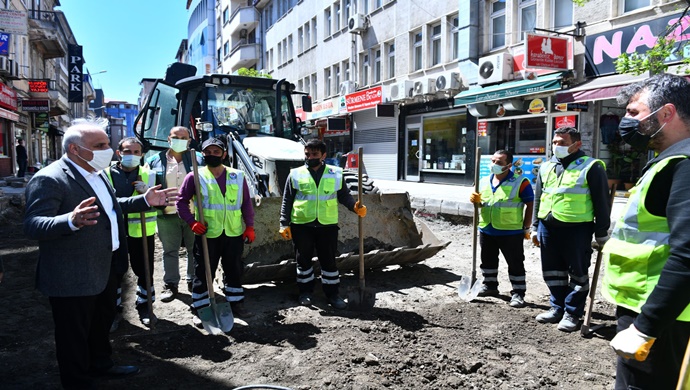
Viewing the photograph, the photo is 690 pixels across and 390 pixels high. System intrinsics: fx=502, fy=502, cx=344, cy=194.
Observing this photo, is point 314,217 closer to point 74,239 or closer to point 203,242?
point 203,242

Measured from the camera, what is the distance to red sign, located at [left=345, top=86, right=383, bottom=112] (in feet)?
68.3

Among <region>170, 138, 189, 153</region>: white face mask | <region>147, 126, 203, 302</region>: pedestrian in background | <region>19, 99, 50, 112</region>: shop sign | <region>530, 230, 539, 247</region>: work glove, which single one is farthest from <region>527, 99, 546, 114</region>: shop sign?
<region>19, 99, 50, 112</region>: shop sign

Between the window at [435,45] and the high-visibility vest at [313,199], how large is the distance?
14.8 metres

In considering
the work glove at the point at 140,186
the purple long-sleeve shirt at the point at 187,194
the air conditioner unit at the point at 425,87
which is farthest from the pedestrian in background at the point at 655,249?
the air conditioner unit at the point at 425,87

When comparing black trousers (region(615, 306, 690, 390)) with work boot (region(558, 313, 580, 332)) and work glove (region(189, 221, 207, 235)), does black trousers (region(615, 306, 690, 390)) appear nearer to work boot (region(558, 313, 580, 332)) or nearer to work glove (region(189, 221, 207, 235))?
work boot (region(558, 313, 580, 332))

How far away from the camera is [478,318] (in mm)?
4707

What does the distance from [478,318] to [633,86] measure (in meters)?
2.94

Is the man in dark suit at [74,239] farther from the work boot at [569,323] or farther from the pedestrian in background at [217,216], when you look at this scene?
the work boot at [569,323]

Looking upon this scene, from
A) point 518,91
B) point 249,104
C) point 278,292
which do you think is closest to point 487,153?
point 518,91

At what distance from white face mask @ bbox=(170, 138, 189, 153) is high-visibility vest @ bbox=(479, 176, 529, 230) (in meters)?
3.25

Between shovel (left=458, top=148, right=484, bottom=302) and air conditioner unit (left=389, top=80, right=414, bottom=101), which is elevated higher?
air conditioner unit (left=389, top=80, right=414, bottom=101)

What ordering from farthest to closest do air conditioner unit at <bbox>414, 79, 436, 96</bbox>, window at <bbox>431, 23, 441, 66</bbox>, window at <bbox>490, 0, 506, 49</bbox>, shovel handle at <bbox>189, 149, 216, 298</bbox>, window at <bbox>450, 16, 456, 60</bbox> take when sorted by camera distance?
window at <bbox>431, 23, 441, 66</bbox>
air conditioner unit at <bbox>414, 79, 436, 96</bbox>
window at <bbox>450, 16, 456, 60</bbox>
window at <bbox>490, 0, 506, 49</bbox>
shovel handle at <bbox>189, 149, 216, 298</bbox>

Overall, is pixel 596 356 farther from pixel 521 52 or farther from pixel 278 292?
pixel 521 52

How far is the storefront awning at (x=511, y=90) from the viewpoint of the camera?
12.9 metres
